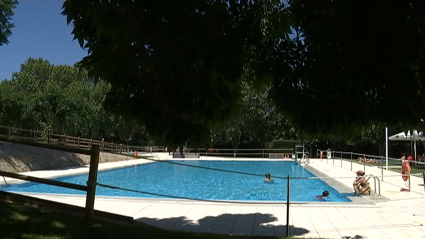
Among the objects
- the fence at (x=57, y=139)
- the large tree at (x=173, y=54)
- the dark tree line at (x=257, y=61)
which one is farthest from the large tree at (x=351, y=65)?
the fence at (x=57, y=139)

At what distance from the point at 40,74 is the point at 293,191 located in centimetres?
3854

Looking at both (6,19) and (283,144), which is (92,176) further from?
(283,144)

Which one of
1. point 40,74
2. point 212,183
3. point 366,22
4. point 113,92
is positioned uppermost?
point 40,74

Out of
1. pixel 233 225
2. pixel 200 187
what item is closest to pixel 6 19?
pixel 200 187

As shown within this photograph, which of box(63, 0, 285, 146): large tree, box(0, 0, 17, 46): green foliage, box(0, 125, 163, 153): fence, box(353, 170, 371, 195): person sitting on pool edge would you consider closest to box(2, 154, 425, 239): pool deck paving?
box(353, 170, 371, 195): person sitting on pool edge

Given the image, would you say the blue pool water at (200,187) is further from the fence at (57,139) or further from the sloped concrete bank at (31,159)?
the fence at (57,139)

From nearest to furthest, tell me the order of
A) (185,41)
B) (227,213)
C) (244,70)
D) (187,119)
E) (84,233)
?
(185,41) < (187,119) < (244,70) < (84,233) < (227,213)

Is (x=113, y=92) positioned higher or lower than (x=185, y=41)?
lower

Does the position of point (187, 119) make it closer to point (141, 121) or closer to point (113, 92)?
point (141, 121)

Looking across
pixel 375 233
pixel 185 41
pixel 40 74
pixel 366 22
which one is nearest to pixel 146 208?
pixel 375 233

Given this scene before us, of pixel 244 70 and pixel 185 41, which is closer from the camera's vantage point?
pixel 185 41

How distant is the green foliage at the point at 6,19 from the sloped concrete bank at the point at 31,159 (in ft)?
18.6

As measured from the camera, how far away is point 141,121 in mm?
4012

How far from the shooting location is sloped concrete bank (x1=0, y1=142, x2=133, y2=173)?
18.1 m
